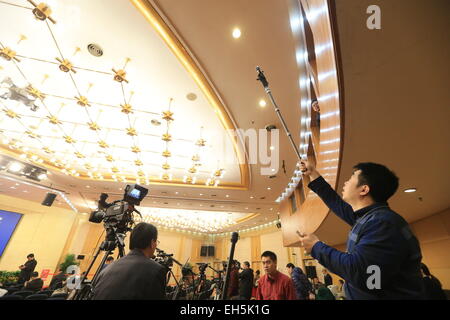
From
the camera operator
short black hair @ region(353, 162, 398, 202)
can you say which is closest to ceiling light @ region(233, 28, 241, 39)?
short black hair @ region(353, 162, 398, 202)

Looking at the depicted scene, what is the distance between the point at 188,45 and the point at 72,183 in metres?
8.47

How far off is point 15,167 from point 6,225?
6.03 meters

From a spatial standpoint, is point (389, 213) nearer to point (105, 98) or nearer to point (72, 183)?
point (105, 98)

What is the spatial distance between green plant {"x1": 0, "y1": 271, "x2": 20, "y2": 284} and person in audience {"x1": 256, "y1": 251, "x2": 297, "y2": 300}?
1178 cm

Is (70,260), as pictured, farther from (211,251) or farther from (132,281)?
(132,281)

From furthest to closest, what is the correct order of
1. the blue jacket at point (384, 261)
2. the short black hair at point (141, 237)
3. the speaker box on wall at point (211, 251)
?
the speaker box on wall at point (211, 251)
the short black hair at point (141, 237)
the blue jacket at point (384, 261)

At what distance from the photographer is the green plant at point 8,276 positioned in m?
8.44

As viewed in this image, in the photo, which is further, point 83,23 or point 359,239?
point 83,23

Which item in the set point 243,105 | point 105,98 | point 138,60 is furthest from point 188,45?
point 105,98

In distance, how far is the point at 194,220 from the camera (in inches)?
531

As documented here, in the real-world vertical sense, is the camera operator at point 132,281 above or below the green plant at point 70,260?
above

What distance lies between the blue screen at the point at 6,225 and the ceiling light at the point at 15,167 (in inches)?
219

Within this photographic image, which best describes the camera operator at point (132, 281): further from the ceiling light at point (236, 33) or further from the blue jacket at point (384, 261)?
the ceiling light at point (236, 33)

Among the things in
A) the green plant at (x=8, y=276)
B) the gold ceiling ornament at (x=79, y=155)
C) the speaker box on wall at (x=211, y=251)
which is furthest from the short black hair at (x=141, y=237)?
the speaker box on wall at (x=211, y=251)
